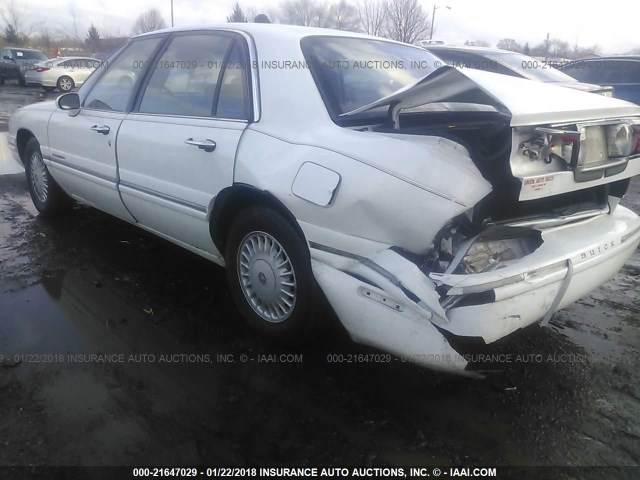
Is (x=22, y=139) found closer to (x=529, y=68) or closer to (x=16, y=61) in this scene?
(x=529, y=68)

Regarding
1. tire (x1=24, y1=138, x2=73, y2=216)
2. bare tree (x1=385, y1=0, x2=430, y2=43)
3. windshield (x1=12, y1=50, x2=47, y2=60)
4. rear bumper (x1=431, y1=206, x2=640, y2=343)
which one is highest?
bare tree (x1=385, y1=0, x2=430, y2=43)

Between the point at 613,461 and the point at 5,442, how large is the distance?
7.96ft

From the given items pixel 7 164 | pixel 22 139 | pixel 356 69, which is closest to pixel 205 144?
pixel 356 69

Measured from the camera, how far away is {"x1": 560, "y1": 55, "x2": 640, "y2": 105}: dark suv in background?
972cm

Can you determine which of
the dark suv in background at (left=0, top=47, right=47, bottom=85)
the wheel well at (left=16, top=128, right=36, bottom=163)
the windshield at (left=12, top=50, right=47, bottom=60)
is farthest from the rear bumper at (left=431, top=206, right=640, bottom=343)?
the windshield at (left=12, top=50, right=47, bottom=60)

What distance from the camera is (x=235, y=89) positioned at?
2.77m

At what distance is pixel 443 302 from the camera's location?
192 centimetres

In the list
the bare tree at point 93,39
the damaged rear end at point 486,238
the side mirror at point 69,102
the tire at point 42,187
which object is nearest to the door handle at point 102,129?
the side mirror at point 69,102

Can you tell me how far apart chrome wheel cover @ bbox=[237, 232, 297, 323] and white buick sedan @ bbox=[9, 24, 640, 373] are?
1 cm

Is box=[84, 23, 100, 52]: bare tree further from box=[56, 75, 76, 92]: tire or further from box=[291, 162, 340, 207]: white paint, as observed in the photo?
box=[291, 162, 340, 207]: white paint

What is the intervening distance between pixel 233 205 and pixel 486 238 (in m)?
1.34

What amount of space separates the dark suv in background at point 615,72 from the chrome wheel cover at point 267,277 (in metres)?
9.44

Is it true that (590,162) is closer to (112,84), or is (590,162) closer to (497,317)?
(497,317)

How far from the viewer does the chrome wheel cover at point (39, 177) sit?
4.58m
